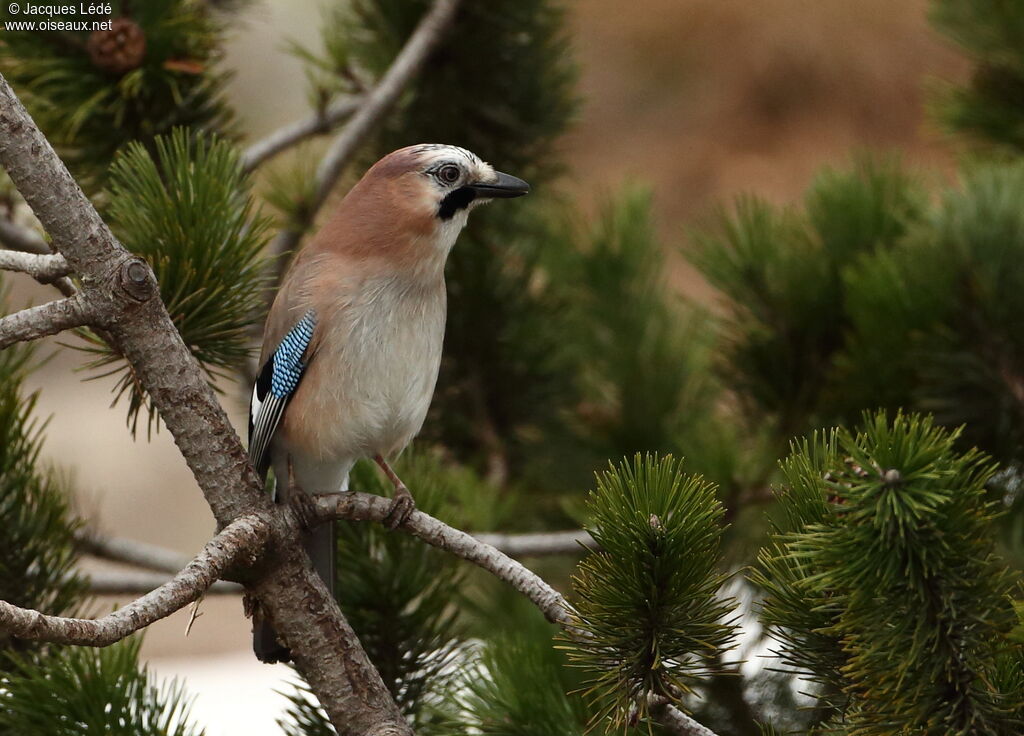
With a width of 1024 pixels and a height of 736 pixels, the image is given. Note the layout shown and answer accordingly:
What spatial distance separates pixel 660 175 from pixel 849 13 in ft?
4.91

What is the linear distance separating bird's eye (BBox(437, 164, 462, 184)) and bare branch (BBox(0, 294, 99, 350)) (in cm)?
79

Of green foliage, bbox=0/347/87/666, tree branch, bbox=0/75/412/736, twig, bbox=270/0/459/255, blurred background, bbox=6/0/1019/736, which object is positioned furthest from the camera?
blurred background, bbox=6/0/1019/736

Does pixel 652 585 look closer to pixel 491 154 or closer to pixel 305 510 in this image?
pixel 305 510

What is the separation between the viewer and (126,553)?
207 centimetres

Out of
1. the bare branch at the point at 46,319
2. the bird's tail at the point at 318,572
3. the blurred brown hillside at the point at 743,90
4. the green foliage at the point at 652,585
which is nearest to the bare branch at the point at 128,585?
the bird's tail at the point at 318,572

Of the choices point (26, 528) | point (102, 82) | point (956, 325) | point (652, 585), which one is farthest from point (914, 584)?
point (102, 82)

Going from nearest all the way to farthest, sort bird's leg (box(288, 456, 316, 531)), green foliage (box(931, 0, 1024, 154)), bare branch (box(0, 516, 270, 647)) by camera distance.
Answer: bare branch (box(0, 516, 270, 647)) < bird's leg (box(288, 456, 316, 531)) < green foliage (box(931, 0, 1024, 154))

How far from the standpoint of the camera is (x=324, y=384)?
1.89 meters

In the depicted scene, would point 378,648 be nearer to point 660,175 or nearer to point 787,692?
point 787,692

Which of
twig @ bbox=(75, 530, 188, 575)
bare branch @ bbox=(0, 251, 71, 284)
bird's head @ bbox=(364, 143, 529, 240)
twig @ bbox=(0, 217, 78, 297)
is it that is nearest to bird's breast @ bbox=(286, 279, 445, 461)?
bird's head @ bbox=(364, 143, 529, 240)

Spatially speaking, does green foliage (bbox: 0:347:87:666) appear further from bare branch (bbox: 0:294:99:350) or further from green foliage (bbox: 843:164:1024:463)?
green foliage (bbox: 843:164:1024:463)

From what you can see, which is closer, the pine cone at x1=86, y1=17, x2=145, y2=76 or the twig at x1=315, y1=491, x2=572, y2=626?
the twig at x1=315, y1=491, x2=572, y2=626

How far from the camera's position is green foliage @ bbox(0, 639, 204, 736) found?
1.36 m

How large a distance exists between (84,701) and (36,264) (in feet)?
1.64
